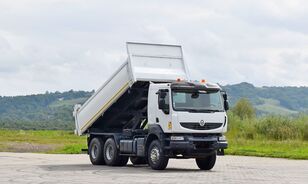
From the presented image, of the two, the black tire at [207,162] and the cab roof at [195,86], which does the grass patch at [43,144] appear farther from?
the cab roof at [195,86]

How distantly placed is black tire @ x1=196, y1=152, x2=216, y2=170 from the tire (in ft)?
9.43

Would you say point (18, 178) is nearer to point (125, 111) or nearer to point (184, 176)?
point (184, 176)

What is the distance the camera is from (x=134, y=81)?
22.3 meters

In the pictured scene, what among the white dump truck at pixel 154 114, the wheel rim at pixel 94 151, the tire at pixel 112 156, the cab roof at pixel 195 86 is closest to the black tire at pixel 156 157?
the white dump truck at pixel 154 114

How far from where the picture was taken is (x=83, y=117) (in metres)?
25.5

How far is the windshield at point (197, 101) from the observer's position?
21.3 metres

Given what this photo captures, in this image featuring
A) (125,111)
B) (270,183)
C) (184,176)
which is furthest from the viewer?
(125,111)

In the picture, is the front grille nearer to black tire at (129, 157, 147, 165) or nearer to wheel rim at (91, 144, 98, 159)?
black tire at (129, 157, 147, 165)

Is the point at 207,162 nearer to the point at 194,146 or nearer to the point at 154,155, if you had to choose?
the point at 194,146

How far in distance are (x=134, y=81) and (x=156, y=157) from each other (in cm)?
262

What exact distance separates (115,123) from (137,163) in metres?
1.77

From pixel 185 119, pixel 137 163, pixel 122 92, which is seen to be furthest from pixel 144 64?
pixel 137 163

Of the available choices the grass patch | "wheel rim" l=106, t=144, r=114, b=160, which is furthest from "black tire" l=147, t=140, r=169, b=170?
the grass patch

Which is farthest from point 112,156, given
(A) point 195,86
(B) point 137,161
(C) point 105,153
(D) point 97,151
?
(A) point 195,86
